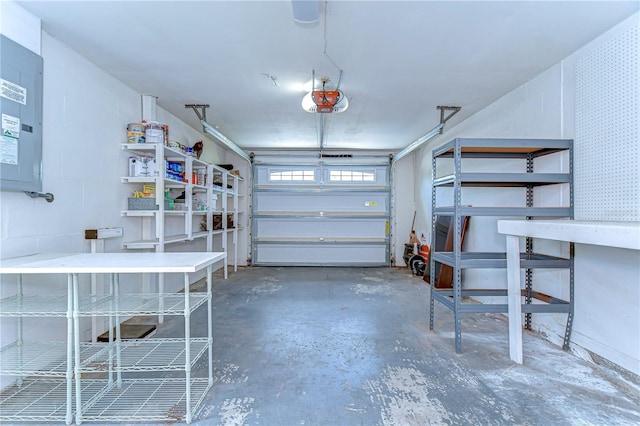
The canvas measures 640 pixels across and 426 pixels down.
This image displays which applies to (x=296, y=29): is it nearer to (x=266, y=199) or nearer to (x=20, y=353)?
(x=20, y=353)

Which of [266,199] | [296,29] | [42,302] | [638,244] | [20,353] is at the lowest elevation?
[20,353]

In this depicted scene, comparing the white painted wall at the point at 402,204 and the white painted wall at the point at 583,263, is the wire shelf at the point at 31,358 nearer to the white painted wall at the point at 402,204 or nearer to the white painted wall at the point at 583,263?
the white painted wall at the point at 583,263

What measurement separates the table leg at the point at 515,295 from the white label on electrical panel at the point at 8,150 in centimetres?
340

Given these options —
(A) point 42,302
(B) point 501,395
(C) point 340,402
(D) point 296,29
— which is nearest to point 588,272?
(B) point 501,395

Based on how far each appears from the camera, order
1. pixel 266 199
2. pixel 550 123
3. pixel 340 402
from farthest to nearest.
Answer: pixel 266 199
pixel 550 123
pixel 340 402

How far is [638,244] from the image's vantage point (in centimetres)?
125

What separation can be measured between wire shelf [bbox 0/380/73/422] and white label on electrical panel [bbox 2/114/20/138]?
162 centimetres

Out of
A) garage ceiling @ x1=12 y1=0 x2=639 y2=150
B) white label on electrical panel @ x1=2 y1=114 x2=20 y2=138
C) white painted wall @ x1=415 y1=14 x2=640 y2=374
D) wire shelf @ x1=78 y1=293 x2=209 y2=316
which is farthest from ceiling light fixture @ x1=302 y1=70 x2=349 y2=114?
white label on electrical panel @ x1=2 y1=114 x2=20 y2=138

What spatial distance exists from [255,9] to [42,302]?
2256 mm

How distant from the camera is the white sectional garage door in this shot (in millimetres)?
6160

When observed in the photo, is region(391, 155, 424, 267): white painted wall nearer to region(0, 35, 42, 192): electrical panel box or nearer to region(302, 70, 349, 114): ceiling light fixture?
region(302, 70, 349, 114): ceiling light fixture

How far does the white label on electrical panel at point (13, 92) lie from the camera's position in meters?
1.75

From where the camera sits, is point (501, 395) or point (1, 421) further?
point (501, 395)

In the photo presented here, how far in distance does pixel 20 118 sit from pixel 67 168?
0.53m
